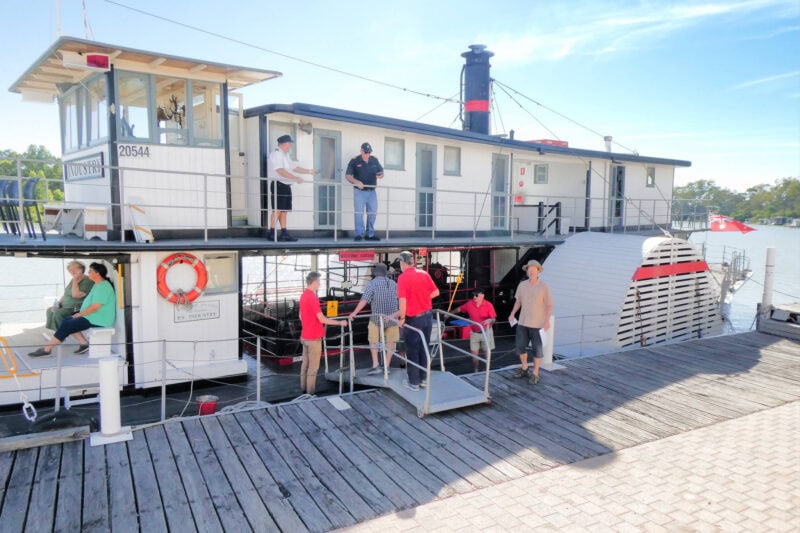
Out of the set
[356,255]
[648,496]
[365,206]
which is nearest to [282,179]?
[365,206]

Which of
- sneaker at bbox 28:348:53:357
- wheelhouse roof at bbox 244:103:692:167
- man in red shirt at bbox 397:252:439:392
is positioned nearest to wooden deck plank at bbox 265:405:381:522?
man in red shirt at bbox 397:252:439:392

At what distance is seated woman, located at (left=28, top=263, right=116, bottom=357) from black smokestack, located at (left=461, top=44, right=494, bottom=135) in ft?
39.6

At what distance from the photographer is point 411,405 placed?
7504mm

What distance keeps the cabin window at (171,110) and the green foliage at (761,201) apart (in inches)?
4385

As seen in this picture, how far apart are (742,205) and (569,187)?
120693 millimetres

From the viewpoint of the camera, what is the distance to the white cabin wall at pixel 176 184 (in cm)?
891

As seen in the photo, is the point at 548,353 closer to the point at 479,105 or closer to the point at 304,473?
the point at 304,473

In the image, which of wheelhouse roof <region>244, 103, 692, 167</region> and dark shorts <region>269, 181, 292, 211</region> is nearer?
dark shorts <region>269, 181, 292, 211</region>

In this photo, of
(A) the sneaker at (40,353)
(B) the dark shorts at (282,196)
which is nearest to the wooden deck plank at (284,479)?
(A) the sneaker at (40,353)

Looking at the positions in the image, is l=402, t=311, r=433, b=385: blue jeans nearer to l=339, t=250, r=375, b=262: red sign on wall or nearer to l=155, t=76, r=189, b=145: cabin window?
l=339, t=250, r=375, b=262: red sign on wall

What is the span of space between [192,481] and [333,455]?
1447 millimetres

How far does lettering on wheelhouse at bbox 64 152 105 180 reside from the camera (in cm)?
910

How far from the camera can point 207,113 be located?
9828 millimetres

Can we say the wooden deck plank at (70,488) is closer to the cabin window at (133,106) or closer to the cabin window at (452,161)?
the cabin window at (133,106)
